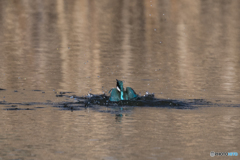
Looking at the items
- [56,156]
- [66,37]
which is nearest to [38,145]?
[56,156]

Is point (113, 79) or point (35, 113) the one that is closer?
point (35, 113)

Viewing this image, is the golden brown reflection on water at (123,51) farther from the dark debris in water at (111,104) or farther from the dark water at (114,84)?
the dark debris in water at (111,104)

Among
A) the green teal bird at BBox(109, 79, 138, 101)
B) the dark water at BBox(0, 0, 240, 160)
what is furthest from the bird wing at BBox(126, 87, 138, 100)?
the dark water at BBox(0, 0, 240, 160)

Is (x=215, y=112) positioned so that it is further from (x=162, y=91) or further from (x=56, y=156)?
(x=56, y=156)

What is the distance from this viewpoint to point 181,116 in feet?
44.4

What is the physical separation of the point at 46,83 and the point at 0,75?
210 cm

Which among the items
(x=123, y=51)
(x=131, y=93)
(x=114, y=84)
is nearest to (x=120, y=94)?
(x=131, y=93)

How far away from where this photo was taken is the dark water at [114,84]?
1102cm

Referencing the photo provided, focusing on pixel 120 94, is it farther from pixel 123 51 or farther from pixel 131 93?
pixel 123 51

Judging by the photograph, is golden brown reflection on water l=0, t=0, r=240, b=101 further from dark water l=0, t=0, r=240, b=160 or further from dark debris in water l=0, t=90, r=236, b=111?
dark debris in water l=0, t=90, r=236, b=111

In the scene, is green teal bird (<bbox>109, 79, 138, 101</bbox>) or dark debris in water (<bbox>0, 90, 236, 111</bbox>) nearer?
Answer: dark debris in water (<bbox>0, 90, 236, 111</bbox>)

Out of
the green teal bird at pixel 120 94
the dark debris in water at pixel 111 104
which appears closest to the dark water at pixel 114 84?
the dark debris in water at pixel 111 104

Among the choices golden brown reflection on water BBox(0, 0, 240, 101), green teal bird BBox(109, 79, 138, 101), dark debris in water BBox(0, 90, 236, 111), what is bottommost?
dark debris in water BBox(0, 90, 236, 111)

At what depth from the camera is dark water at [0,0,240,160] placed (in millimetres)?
11016
